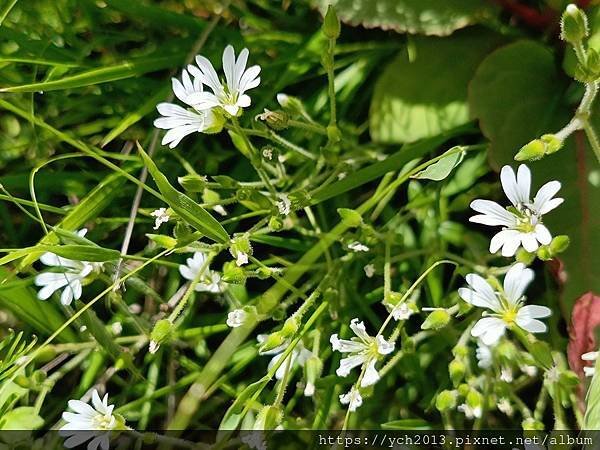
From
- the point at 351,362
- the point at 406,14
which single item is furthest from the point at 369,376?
the point at 406,14

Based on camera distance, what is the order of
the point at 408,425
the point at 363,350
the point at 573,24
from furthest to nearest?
the point at 408,425, the point at 363,350, the point at 573,24

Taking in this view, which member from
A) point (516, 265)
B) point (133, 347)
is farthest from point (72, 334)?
point (516, 265)

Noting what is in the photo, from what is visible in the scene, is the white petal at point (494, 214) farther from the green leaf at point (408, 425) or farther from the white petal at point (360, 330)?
the green leaf at point (408, 425)

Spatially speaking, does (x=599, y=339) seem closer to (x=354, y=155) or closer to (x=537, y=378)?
(x=537, y=378)

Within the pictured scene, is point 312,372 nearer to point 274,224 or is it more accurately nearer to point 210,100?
point 274,224

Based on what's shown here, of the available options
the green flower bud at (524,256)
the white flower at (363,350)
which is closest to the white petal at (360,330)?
the white flower at (363,350)

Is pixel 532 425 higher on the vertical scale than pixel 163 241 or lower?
lower
